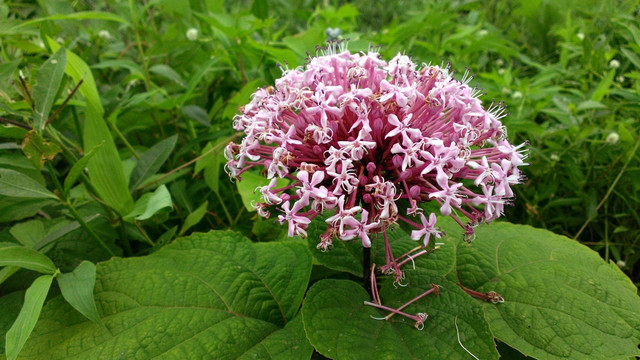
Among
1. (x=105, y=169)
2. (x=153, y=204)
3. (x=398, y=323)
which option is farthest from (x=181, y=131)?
(x=398, y=323)

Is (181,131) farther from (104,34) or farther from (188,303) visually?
(188,303)

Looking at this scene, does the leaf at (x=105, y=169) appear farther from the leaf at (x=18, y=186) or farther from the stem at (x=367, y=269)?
the stem at (x=367, y=269)

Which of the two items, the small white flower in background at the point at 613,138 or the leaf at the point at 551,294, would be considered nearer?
the leaf at the point at 551,294

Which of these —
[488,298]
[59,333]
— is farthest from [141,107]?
[488,298]

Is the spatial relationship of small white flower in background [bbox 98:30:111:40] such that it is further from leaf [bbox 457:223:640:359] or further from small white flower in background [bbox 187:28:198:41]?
leaf [bbox 457:223:640:359]

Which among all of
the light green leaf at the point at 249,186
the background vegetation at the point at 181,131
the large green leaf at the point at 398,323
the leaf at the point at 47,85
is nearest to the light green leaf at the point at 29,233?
the background vegetation at the point at 181,131
